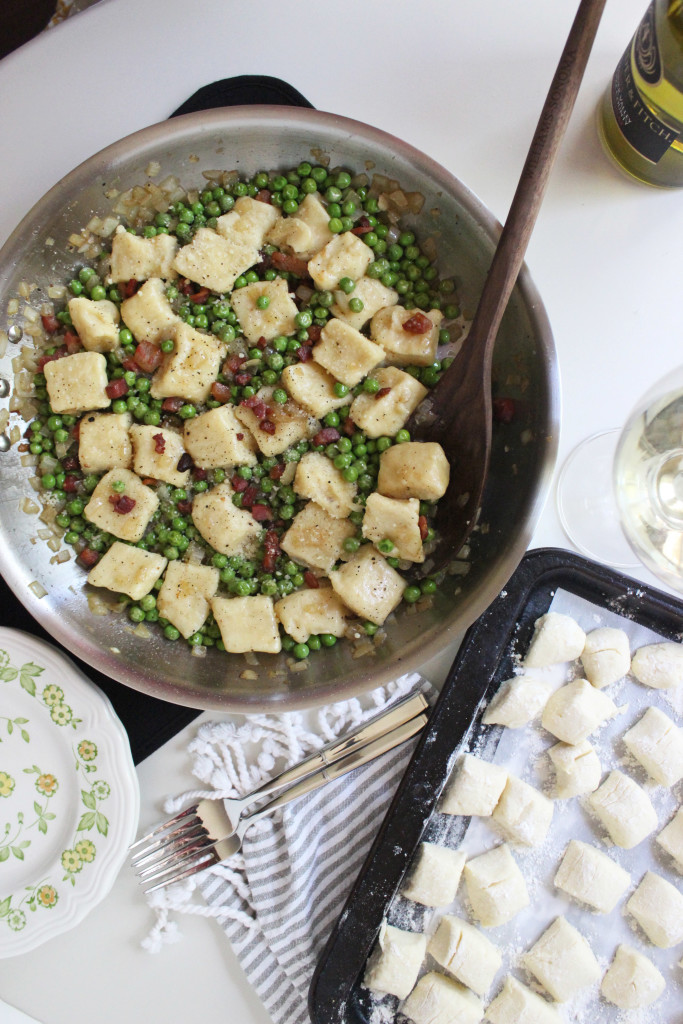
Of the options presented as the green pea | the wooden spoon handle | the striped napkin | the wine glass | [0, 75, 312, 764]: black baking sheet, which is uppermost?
the wooden spoon handle

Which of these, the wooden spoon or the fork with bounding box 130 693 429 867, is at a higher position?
the wooden spoon

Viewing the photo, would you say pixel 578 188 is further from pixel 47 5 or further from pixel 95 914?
pixel 95 914

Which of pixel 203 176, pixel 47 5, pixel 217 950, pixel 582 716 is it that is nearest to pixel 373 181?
pixel 203 176

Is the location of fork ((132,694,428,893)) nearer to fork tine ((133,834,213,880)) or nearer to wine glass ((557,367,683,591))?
fork tine ((133,834,213,880))

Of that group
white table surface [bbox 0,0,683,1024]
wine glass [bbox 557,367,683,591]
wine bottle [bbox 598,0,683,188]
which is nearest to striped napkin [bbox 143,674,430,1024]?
wine glass [bbox 557,367,683,591]

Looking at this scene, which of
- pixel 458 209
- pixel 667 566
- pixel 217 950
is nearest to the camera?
pixel 667 566

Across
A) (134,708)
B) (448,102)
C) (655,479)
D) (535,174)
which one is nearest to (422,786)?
(134,708)

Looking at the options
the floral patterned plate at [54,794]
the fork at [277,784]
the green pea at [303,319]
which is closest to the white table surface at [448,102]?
the green pea at [303,319]

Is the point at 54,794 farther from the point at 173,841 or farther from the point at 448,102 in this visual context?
the point at 448,102
